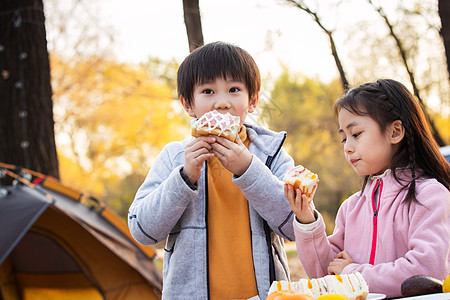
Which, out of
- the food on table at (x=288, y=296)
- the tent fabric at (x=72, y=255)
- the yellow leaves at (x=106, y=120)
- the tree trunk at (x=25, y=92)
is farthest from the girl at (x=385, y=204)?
the yellow leaves at (x=106, y=120)

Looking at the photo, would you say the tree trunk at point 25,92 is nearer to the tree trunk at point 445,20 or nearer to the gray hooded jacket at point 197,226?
the gray hooded jacket at point 197,226

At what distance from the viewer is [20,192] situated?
14.3ft

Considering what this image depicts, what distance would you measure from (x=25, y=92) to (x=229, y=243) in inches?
189

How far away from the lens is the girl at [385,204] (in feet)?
5.13

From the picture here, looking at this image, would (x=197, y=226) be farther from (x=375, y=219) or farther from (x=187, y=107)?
(x=375, y=219)

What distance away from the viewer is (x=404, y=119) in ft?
6.28

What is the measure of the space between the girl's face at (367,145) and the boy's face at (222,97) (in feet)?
1.35

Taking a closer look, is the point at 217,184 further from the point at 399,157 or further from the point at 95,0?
the point at 95,0

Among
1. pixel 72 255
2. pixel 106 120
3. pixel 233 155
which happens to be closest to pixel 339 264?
pixel 233 155

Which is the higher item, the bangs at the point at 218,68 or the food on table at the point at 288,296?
the bangs at the point at 218,68

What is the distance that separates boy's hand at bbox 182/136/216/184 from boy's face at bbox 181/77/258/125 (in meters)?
0.17

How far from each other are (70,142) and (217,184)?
21718mm

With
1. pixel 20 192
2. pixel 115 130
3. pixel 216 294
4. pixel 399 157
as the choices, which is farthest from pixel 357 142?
pixel 115 130

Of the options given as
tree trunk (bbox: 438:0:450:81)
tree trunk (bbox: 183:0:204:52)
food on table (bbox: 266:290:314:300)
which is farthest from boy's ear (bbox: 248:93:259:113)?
tree trunk (bbox: 438:0:450:81)
